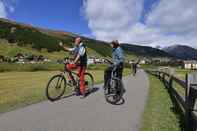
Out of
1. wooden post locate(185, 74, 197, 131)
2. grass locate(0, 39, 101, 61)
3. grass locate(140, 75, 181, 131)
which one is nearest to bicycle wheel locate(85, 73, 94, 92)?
grass locate(140, 75, 181, 131)

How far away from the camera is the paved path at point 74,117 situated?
7.14m

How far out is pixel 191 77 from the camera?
7465mm

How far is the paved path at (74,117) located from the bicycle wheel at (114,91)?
1.04 ft

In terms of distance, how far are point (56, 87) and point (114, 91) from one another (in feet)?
6.83

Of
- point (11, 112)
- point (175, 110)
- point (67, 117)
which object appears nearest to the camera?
point (67, 117)

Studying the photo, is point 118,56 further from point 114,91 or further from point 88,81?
point 88,81

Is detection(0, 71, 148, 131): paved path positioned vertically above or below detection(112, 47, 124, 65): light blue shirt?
below

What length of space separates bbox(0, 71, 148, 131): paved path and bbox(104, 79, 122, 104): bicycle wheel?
0.32 meters

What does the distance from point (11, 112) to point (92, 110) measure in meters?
2.27

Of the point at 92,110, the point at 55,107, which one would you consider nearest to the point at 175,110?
the point at 92,110

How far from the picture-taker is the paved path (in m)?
7.14

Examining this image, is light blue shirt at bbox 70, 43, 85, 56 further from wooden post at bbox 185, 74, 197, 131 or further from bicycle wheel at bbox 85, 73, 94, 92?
wooden post at bbox 185, 74, 197, 131

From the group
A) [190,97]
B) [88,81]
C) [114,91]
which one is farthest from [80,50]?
[190,97]

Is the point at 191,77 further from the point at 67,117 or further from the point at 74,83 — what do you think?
the point at 74,83
